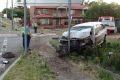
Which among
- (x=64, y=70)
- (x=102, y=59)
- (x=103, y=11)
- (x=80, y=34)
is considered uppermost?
(x=103, y=11)

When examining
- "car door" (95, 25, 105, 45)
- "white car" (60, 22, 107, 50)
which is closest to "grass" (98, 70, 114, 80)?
"white car" (60, 22, 107, 50)

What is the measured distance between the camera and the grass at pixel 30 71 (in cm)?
1391

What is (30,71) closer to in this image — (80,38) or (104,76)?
(104,76)

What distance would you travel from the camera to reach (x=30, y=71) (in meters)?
15.3

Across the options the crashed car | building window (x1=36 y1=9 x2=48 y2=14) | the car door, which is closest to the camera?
the crashed car

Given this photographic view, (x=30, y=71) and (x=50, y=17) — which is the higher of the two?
(x=50, y=17)

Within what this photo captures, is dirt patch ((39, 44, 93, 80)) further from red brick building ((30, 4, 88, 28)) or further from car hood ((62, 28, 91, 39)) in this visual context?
red brick building ((30, 4, 88, 28))

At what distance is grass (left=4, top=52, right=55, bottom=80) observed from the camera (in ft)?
45.6

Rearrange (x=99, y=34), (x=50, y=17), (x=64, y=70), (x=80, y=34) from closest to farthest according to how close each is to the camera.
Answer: (x=64, y=70)
(x=80, y=34)
(x=99, y=34)
(x=50, y=17)

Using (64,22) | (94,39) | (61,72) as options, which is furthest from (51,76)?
(64,22)

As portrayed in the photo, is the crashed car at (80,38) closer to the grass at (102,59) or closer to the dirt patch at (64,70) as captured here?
the grass at (102,59)

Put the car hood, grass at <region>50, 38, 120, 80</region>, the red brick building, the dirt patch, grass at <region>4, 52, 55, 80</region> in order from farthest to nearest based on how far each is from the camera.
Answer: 1. the red brick building
2. the car hood
3. grass at <region>50, 38, 120, 80</region>
4. the dirt patch
5. grass at <region>4, 52, 55, 80</region>

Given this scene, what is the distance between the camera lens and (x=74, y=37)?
864 inches

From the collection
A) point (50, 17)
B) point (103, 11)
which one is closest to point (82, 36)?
point (103, 11)
